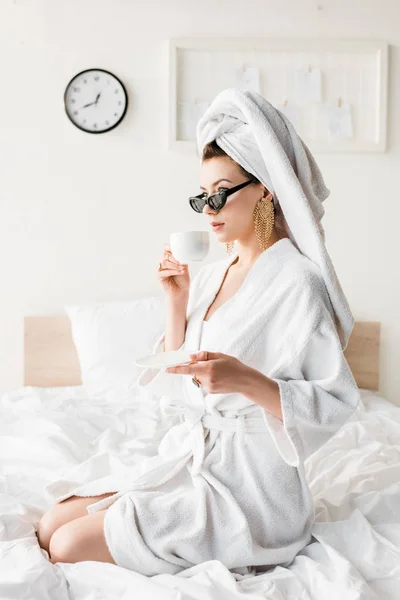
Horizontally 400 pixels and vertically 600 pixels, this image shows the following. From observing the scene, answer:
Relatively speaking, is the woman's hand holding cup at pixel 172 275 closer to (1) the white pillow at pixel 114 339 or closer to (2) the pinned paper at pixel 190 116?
(1) the white pillow at pixel 114 339

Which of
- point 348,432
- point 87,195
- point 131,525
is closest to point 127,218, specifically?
point 87,195

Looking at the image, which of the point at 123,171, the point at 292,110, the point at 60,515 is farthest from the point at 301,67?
the point at 60,515

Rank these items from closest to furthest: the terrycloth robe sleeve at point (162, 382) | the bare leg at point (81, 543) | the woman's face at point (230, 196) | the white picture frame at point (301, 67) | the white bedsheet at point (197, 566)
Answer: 1. the white bedsheet at point (197, 566)
2. the bare leg at point (81, 543)
3. the woman's face at point (230, 196)
4. the terrycloth robe sleeve at point (162, 382)
5. the white picture frame at point (301, 67)

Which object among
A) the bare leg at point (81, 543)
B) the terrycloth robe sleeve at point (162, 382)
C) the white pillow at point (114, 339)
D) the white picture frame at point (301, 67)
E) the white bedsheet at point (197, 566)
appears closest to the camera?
the white bedsheet at point (197, 566)

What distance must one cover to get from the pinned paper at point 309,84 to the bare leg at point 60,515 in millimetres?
2226

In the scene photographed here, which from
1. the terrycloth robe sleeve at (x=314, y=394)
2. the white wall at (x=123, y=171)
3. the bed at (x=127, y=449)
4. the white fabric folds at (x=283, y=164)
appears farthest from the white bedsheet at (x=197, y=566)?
the white wall at (x=123, y=171)

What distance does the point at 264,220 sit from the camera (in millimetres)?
1702

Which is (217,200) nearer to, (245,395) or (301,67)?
(245,395)

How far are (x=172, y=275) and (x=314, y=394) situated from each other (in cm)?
58

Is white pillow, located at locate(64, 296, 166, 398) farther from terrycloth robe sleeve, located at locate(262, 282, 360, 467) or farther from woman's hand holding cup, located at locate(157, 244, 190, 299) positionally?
terrycloth robe sleeve, located at locate(262, 282, 360, 467)

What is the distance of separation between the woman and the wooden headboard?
146 centimetres

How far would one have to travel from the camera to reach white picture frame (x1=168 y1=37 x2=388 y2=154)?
3152mm

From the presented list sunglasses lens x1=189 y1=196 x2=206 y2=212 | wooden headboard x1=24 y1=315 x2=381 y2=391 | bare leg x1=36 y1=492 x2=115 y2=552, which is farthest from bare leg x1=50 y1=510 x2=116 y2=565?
wooden headboard x1=24 y1=315 x2=381 y2=391

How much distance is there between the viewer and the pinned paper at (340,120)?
3.19 meters
